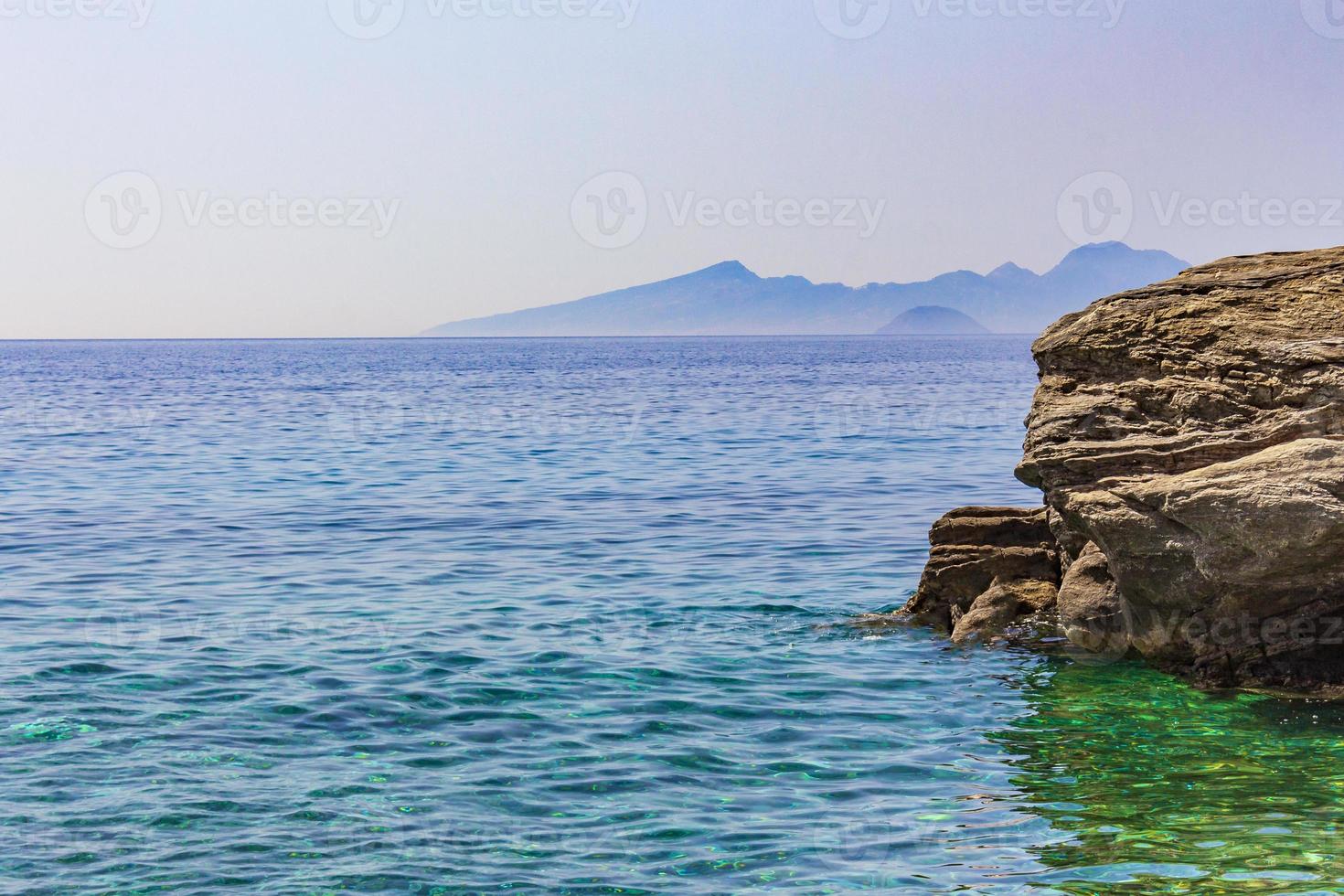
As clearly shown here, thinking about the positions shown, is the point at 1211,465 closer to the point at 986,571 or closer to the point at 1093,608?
the point at 1093,608

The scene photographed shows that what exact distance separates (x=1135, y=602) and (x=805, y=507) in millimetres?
14564

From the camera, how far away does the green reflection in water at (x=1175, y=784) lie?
962cm

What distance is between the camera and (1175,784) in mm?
11672

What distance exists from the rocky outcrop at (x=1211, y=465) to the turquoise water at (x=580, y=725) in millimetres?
801

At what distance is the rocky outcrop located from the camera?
43.7 ft

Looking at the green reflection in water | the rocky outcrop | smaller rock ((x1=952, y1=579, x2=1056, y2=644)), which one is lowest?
the green reflection in water

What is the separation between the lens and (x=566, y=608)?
19266mm

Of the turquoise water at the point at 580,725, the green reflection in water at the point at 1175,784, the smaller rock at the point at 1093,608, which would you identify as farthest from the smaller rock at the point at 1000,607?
the green reflection in water at the point at 1175,784

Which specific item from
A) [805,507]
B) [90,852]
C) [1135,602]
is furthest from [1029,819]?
[805,507]

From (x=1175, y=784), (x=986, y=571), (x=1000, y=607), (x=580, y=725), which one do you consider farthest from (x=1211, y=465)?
(x=580, y=725)

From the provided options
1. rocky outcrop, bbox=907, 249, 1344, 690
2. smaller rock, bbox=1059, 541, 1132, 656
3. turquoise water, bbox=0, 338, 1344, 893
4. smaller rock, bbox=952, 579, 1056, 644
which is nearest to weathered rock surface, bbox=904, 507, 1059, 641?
smaller rock, bbox=952, 579, 1056, 644

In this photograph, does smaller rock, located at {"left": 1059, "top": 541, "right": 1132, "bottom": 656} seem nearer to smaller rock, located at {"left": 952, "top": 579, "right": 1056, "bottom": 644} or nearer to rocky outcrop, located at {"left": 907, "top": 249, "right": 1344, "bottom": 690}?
rocky outcrop, located at {"left": 907, "top": 249, "right": 1344, "bottom": 690}

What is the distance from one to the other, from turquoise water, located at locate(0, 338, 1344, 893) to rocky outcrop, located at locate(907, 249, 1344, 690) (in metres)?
0.80

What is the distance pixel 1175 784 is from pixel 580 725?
5791mm
